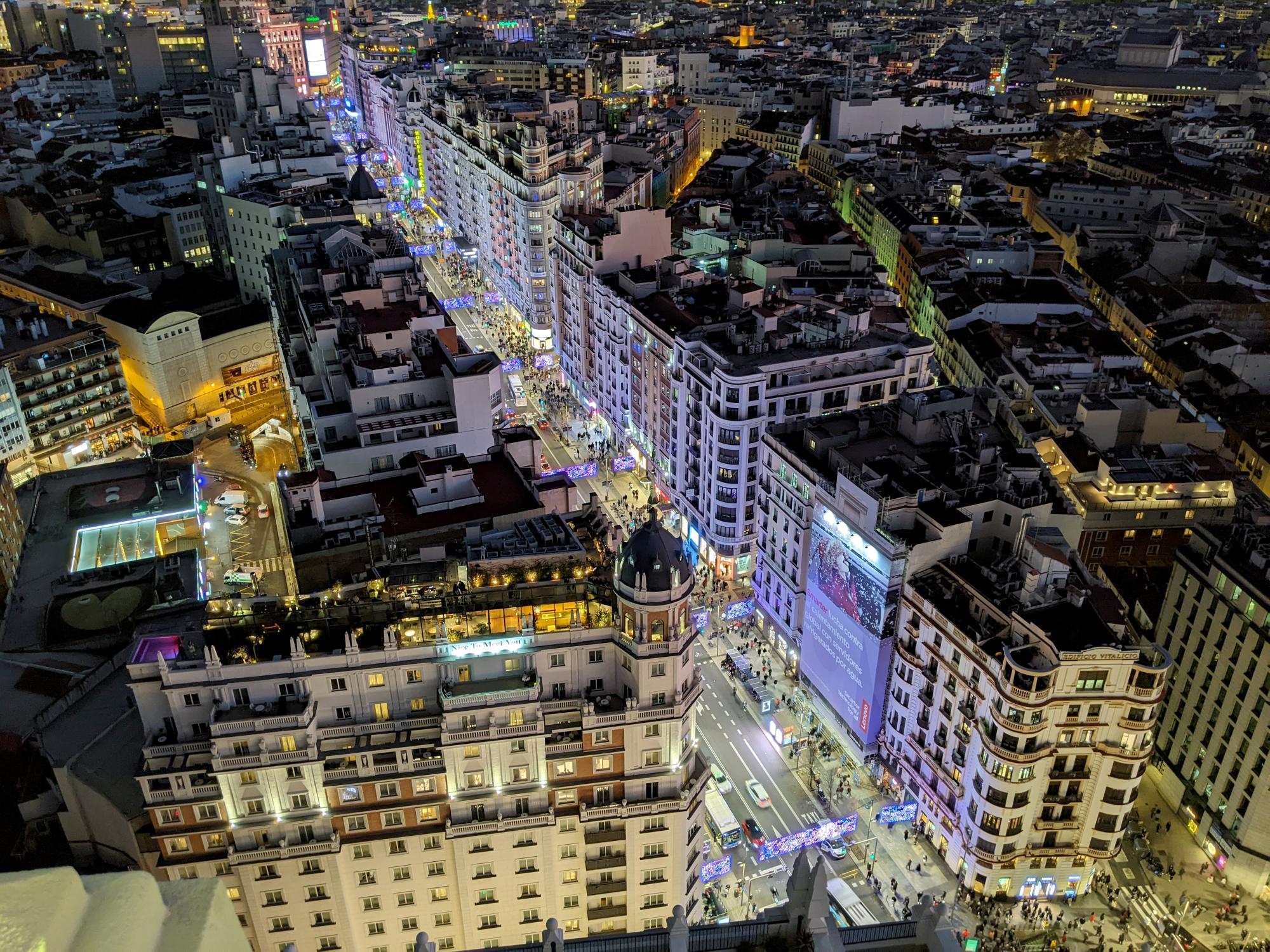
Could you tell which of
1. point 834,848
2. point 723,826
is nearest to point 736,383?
point 723,826

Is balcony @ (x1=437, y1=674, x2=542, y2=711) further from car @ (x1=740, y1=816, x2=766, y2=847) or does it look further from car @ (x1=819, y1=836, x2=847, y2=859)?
car @ (x1=819, y1=836, x2=847, y2=859)

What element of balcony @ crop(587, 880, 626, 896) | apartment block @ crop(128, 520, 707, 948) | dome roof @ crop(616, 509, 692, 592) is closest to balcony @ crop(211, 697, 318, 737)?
apartment block @ crop(128, 520, 707, 948)

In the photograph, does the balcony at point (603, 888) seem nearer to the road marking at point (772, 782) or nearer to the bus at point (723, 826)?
the bus at point (723, 826)

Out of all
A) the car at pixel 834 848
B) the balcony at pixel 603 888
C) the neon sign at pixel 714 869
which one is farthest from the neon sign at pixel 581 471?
the balcony at pixel 603 888

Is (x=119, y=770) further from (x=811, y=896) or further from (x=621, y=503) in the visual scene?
(x=621, y=503)

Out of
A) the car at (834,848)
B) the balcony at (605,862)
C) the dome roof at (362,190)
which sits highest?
the dome roof at (362,190)

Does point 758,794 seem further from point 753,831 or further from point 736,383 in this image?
point 736,383

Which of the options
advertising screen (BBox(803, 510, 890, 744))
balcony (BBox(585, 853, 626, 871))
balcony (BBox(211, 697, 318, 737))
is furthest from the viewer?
advertising screen (BBox(803, 510, 890, 744))
